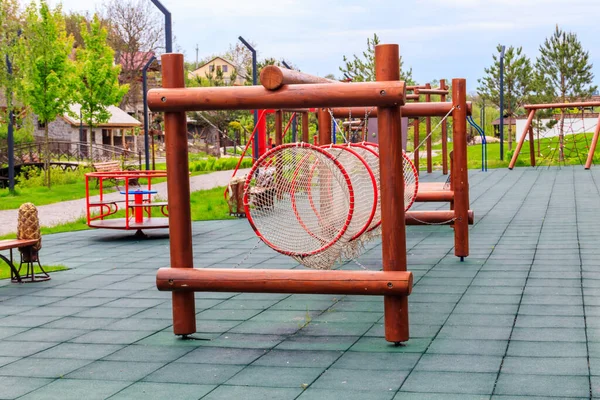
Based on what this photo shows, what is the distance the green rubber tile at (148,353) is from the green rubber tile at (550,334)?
7.04 feet

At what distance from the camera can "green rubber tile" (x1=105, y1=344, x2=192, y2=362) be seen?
17.3 ft

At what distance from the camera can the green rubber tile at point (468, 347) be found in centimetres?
518

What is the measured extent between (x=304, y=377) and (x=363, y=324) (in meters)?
1.43

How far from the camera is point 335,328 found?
235 inches

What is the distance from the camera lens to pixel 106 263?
31.8ft

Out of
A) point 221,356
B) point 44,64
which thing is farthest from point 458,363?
point 44,64

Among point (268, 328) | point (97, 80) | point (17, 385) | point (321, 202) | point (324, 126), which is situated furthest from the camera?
point (97, 80)

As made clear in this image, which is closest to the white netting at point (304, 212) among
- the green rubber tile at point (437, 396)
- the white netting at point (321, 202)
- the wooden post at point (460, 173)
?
the white netting at point (321, 202)

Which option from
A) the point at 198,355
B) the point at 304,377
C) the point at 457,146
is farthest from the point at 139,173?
the point at 304,377

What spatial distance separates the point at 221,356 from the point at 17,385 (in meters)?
1.20

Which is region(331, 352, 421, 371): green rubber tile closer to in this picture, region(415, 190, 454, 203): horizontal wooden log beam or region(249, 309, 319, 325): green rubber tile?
region(249, 309, 319, 325): green rubber tile

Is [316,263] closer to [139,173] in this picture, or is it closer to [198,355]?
[198,355]

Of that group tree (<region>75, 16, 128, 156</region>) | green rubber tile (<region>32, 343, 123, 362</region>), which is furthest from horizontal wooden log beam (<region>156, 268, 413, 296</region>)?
tree (<region>75, 16, 128, 156</region>)

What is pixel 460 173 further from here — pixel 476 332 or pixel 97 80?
pixel 97 80
